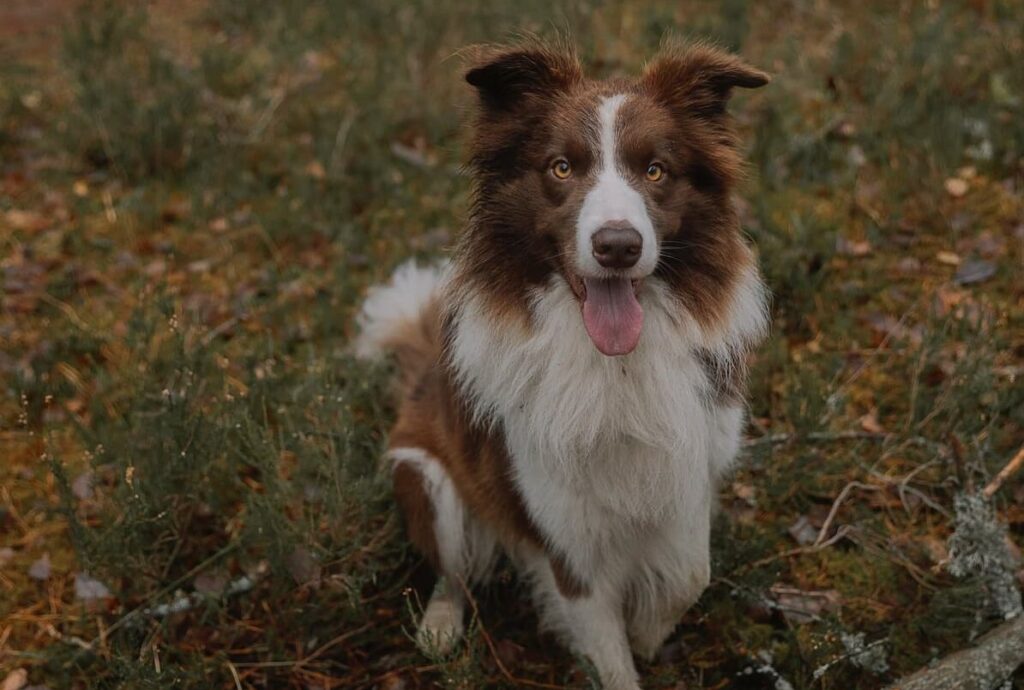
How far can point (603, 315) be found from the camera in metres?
2.75

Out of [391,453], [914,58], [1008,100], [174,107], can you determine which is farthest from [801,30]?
[391,453]

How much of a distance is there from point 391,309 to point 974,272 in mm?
2782

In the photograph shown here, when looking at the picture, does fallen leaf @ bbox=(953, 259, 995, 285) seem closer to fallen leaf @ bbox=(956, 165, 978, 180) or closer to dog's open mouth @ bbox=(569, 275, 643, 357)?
fallen leaf @ bbox=(956, 165, 978, 180)

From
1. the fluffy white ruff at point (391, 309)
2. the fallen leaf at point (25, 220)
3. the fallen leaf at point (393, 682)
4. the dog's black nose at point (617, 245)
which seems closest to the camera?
the dog's black nose at point (617, 245)

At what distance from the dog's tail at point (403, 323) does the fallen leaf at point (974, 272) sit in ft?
8.23

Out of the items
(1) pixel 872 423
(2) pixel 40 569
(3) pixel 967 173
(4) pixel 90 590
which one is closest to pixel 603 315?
(1) pixel 872 423

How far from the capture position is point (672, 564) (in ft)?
10.6

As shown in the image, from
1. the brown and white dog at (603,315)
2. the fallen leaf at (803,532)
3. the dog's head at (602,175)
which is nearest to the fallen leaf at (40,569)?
the brown and white dog at (603,315)

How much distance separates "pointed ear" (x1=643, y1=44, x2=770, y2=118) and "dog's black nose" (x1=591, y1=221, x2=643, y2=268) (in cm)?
59

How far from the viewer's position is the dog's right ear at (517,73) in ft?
9.45

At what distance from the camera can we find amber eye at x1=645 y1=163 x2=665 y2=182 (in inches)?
112

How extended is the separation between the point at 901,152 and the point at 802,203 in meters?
0.65

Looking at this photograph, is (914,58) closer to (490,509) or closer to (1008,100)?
(1008,100)

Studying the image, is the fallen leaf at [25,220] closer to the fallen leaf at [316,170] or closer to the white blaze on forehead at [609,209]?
the fallen leaf at [316,170]
